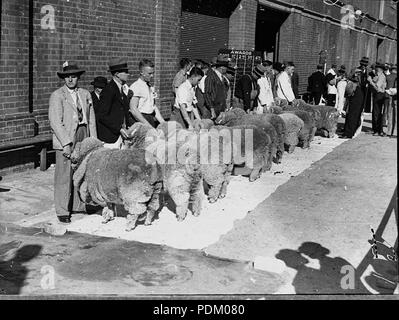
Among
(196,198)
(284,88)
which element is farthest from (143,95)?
(284,88)

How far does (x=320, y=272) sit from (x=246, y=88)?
8.01m

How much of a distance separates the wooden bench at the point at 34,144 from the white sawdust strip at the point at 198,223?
7.80ft

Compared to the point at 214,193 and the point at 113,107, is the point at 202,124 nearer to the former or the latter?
the point at 214,193

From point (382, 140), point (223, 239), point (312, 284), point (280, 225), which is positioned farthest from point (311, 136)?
point (312, 284)

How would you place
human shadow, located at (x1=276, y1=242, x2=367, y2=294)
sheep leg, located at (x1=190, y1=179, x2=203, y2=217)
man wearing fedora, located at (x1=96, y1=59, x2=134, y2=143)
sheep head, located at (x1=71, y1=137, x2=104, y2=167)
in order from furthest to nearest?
1. man wearing fedora, located at (x1=96, y1=59, x2=134, y2=143)
2. sheep leg, located at (x1=190, y1=179, x2=203, y2=217)
3. sheep head, located at (x1=71, y1=137, x2=104, y2=167)
4. human shadow, located at (x1=276, y1=242, x2=367, y2=294)

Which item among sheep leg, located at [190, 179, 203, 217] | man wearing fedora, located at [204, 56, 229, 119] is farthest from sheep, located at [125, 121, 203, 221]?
man wearing fedora, located at [204, 56, 229, 119]

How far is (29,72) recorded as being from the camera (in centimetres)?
934

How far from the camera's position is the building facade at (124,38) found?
9070 mm

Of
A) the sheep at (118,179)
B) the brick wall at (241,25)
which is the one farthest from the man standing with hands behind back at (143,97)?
the brick wall at (241,25)

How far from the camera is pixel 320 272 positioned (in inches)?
221

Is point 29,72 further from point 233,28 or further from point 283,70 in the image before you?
point 233,28

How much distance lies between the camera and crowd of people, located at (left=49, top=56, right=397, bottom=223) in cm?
706

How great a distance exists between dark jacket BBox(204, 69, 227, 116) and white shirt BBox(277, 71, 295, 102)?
328 centimetres

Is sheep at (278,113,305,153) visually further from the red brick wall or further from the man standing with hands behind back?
the man standing with hands behind back
